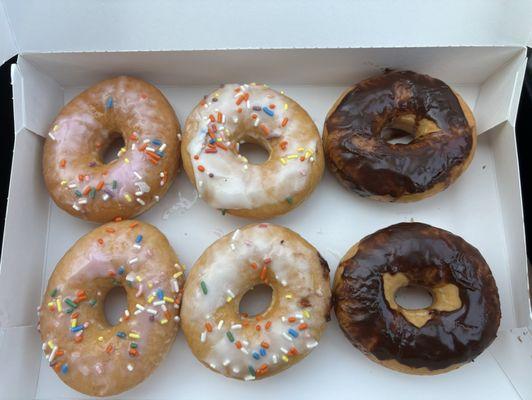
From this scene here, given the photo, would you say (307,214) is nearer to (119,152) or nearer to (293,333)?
(293,333)

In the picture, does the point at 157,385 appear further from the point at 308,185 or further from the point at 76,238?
the point at 308,185

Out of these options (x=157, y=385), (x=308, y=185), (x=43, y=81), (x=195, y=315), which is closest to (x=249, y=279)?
(x=195, y=315)

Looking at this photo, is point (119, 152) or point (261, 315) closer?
point (261, 315)

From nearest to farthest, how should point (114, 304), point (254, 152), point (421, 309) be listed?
point (421, 309) → point (114, 304) → point (254, 152)

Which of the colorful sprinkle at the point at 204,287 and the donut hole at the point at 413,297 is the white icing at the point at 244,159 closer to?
the colorful sprinkle at the point at 204,287

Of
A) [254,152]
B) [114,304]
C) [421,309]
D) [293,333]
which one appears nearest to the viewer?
[293,333]

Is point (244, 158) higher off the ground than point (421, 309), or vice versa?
point (244, 158)

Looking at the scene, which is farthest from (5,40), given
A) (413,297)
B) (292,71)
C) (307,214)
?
(413,297)
